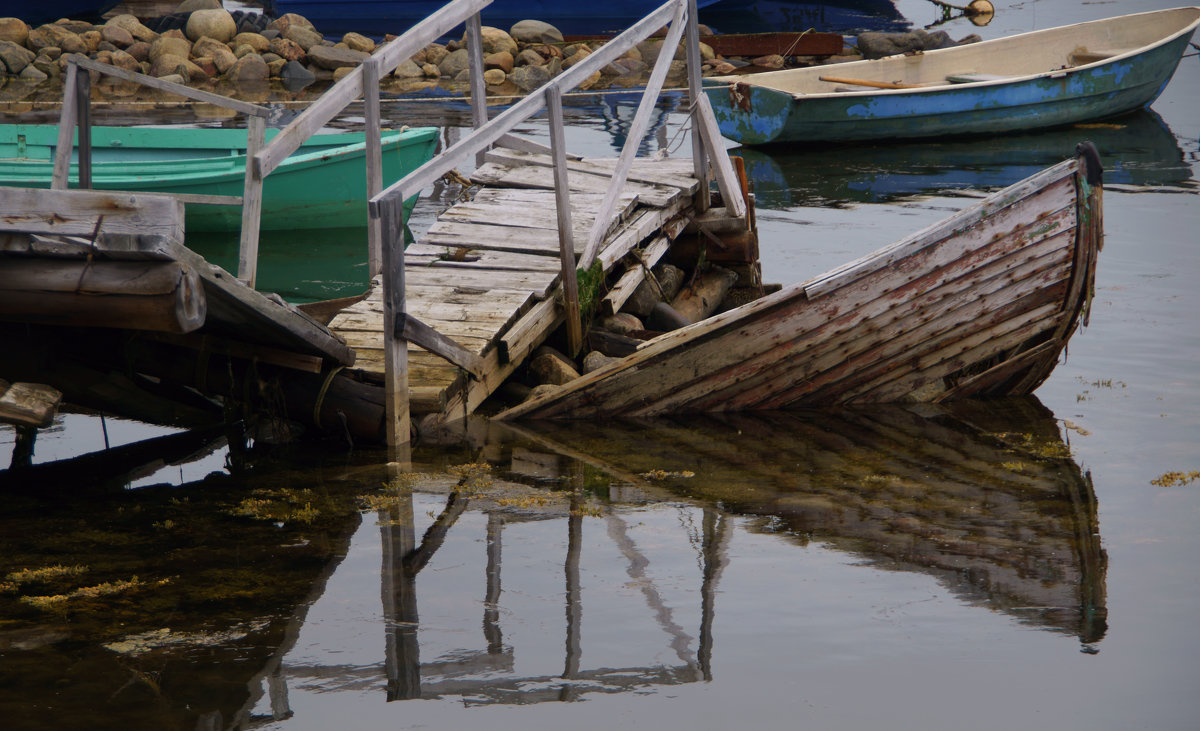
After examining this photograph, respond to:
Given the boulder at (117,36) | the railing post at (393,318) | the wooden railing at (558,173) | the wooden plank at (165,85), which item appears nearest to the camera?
the railing post at (393,318)

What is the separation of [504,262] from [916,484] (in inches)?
123

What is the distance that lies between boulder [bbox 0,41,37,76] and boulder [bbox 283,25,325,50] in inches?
212

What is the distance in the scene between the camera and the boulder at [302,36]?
2562 centimetres

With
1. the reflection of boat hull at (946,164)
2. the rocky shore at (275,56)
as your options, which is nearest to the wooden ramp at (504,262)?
the reflection of boat hull at (946,164)

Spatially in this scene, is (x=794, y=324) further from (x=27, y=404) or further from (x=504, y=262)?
(x=27, y=404)

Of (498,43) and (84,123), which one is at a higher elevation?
(498,43)

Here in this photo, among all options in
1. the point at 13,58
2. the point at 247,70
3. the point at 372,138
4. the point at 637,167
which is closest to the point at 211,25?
the point at 247,70

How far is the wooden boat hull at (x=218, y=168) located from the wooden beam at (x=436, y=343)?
648cm

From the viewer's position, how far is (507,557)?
5121 mm

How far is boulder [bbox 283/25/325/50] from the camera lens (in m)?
25.6

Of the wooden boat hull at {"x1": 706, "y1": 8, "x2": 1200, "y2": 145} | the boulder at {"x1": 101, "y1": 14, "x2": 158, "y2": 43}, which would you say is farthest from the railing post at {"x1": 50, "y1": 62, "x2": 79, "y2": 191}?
the boulder at {"x1": 101, "y1": 14, "x2": 158, "y2": 43}

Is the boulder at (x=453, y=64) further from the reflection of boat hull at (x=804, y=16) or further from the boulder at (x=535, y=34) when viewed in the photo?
the reflection of boat hull at (x=804, y=16)

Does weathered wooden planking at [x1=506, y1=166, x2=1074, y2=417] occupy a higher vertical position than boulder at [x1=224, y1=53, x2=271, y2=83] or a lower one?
lower

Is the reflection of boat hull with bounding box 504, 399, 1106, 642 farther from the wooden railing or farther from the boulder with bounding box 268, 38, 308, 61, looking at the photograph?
the boulder with bounding box 268, 38, 308, 61
